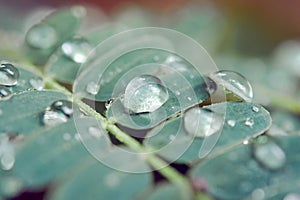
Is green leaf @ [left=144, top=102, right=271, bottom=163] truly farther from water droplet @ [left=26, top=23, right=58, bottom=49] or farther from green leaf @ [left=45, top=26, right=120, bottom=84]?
water droplet @ [left=26, top=23, right=58, bottom=49]

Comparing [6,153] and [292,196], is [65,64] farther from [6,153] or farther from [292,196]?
[292,196]

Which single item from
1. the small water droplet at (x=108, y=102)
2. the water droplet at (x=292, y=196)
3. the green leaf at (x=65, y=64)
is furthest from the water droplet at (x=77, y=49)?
the water droplet at (x=292, y=196)

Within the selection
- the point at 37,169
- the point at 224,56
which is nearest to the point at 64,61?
the point at 37,169

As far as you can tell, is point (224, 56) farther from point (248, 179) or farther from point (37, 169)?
point (37, 169)

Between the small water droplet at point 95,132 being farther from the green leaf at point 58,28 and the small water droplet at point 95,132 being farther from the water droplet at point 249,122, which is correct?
the green leaf at point 58,28

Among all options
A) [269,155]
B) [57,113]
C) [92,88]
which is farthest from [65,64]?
[269,155]

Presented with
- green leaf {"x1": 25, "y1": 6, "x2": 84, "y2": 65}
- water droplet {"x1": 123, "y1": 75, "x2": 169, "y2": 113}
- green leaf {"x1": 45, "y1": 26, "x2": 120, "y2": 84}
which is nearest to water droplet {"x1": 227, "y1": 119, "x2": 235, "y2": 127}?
water droplet {"x1": 123, "y1": 75, "x2": 169, "y2": 113}
